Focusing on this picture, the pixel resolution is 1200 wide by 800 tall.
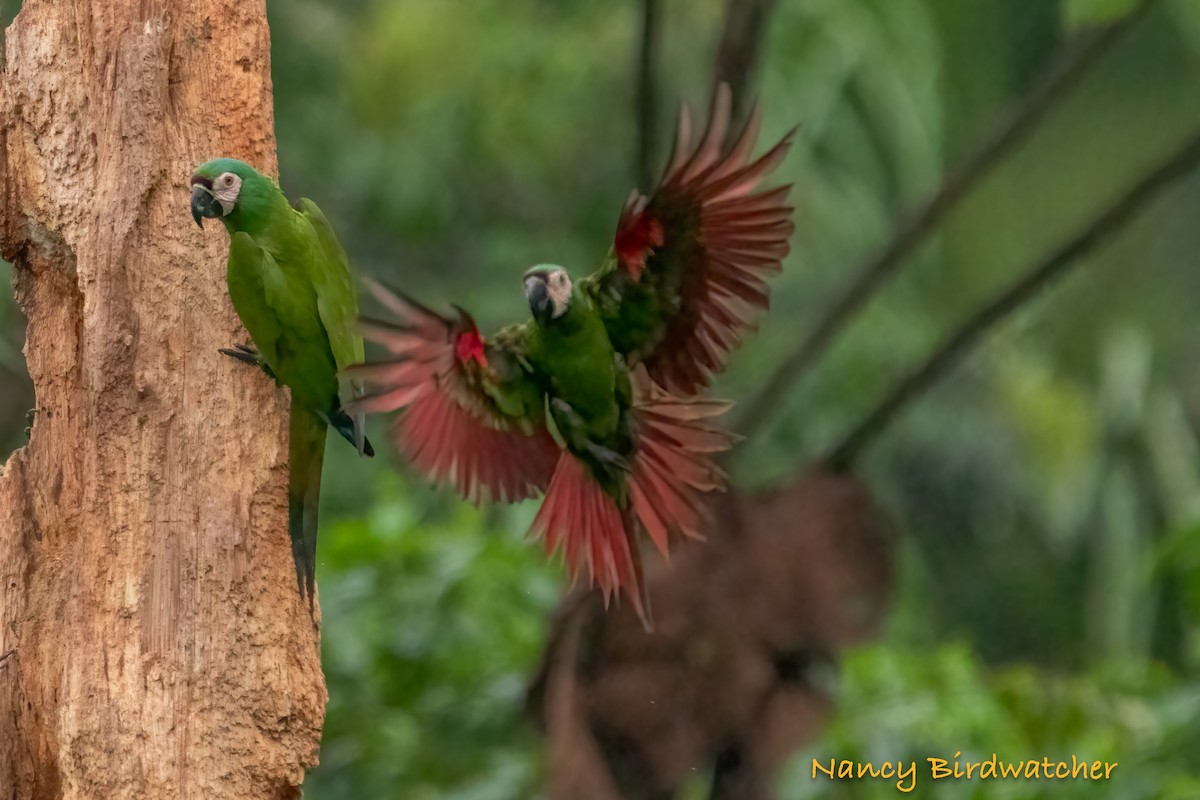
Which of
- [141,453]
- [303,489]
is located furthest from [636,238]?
→ [141,453]

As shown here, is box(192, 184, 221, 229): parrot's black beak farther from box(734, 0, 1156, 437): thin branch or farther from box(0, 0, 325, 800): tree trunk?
box(734, 0, 1156, 437): thin branch

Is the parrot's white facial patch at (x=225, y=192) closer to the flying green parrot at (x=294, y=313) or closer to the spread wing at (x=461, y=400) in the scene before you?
the flying green parrot at (x=294, y=313)

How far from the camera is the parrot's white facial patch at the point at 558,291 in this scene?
52.5 inches

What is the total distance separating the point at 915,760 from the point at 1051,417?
296 centimetres

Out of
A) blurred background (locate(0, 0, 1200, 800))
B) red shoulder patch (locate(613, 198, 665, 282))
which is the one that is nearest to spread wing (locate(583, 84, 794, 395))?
red shoulder patch (locate(613, 198, 665, 282))

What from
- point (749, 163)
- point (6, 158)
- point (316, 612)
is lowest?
point (316, 612)

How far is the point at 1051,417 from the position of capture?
508 centimetres

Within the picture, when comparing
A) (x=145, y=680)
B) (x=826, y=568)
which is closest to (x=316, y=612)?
(x=145, y=680)

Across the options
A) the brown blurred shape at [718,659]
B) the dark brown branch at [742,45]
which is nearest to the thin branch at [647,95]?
the dark brown branch at [742,45]

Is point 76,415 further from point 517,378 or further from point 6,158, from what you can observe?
point 517,378

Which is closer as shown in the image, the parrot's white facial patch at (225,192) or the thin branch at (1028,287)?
the parrot's white facial patch at (225,192)

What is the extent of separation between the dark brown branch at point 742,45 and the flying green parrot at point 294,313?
1051mm

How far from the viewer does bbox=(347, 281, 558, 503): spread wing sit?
1293mm

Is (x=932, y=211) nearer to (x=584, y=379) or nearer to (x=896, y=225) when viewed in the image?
(x=896, y=225)
